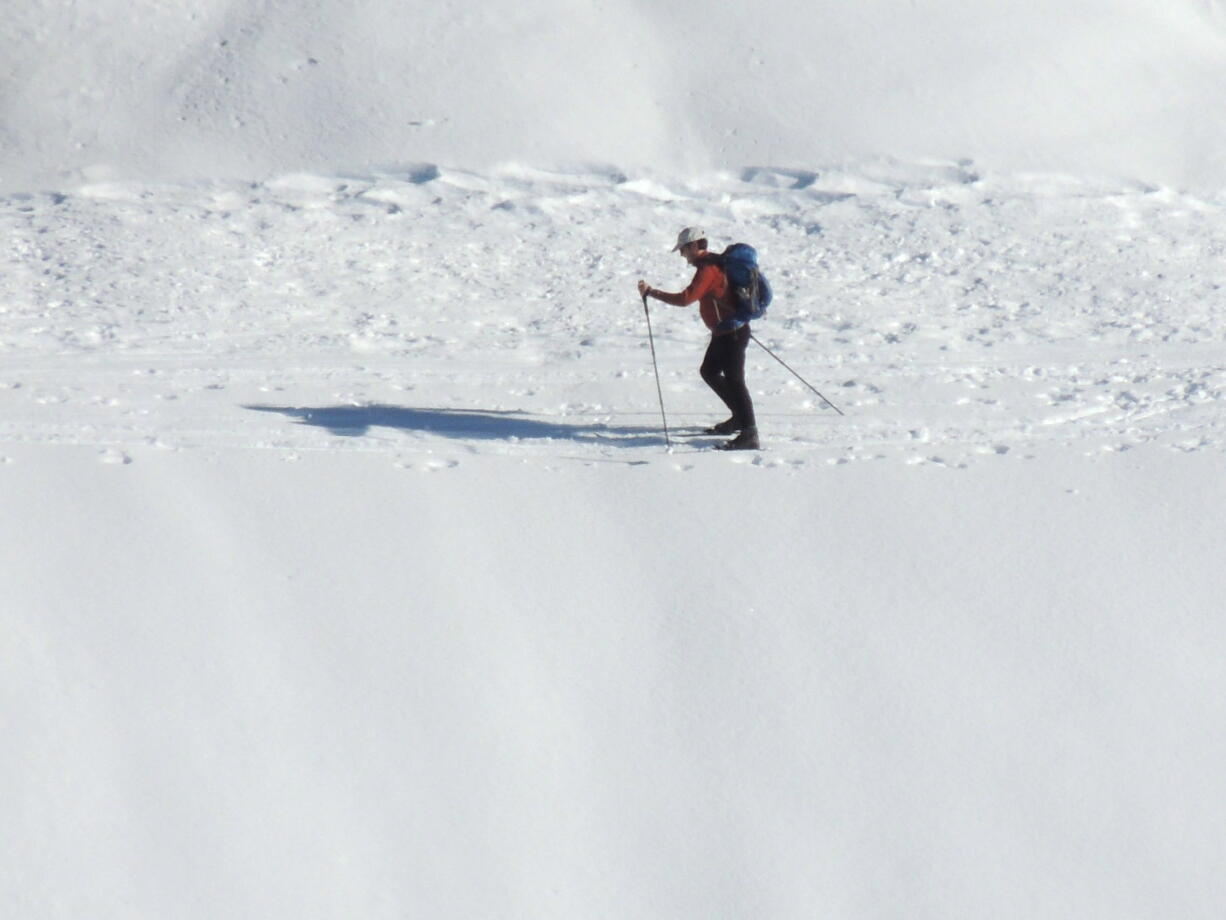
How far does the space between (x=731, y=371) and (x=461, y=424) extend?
4.89ft

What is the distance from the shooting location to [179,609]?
5.26m

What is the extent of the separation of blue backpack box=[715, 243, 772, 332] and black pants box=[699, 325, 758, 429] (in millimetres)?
192

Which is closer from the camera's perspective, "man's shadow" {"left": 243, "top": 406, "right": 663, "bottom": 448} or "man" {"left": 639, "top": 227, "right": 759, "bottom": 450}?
"man" {"left": 639, "top": 227, "right": 759, "bottom": 450}

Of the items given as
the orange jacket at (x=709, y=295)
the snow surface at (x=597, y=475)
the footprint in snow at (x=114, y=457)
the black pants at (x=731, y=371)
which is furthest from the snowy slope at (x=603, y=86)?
the footprint in snow at (x=114, y=457)

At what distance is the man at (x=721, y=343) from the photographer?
6598mm

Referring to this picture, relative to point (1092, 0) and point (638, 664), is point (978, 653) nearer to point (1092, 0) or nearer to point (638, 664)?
point (638, 664)

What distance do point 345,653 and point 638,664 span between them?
1080 mm

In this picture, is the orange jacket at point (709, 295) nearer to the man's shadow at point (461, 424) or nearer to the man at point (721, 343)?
the man at point (721, 343)

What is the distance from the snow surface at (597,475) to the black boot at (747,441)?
6.7 inches

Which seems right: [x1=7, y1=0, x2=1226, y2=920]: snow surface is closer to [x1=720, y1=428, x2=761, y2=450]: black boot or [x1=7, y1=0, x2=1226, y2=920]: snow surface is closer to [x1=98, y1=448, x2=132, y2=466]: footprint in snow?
[x1=98, y1=448, x2=132, y2=466]: footprint in snow

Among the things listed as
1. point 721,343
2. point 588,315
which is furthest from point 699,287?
point 588,315

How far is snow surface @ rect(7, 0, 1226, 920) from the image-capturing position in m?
4.36

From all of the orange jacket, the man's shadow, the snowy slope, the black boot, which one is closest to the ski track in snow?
the man's shadow

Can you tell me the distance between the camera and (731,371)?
22.9ft
